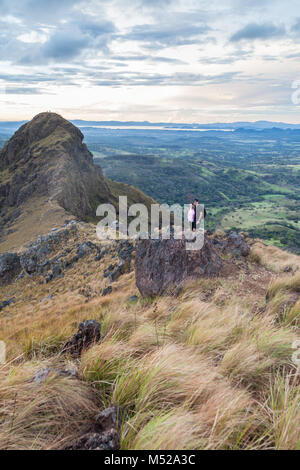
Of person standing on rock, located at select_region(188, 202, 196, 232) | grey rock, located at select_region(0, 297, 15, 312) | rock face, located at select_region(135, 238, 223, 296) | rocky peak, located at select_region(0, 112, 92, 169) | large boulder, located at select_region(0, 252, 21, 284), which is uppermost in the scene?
rocky peak, located at select_region(0, 112, 92, 169)

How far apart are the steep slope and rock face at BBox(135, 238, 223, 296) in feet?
111

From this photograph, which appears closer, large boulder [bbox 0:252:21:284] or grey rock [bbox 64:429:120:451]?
grey rock [bbox 64:429:120:451]

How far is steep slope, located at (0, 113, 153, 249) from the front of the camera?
5031 centimetres

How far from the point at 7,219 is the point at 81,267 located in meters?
44.4

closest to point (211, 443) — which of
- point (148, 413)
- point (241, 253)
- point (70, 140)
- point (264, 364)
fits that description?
point (148, 413)

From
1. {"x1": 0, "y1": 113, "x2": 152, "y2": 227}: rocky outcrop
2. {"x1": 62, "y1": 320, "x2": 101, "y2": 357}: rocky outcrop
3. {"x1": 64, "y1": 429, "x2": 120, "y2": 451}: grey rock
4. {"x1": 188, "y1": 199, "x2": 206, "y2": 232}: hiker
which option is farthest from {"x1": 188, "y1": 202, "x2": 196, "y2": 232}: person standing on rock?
{"x1": 0, "y1": 113, "x2": 152, "y2": 227}: rocky outcrop

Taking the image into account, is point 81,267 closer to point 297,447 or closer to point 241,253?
point 241,253

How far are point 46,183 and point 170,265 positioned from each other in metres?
60.1

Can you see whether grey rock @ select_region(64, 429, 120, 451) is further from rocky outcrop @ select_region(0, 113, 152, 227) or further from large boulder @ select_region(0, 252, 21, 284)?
rocky outcrop @ select_region(0, 113, 152, 227)

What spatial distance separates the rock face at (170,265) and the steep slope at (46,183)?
33.7 metres

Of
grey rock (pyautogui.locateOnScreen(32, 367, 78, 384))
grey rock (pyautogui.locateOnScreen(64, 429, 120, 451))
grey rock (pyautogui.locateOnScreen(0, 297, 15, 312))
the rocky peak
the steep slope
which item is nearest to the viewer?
grey rock (pyautogui.locateOnScreen(64, 429, 120, 451))

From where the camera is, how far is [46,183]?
63.7 meters

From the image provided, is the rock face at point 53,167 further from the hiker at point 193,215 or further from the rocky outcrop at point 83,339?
the rocky outcrop at point 83,339

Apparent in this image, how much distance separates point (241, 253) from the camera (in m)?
11.9
